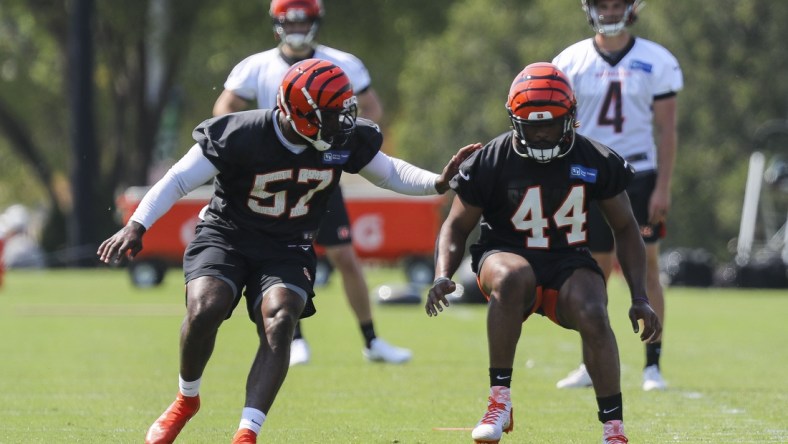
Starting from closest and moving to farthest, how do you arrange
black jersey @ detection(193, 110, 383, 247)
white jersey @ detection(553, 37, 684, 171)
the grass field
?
black jersey @ detection(193, 110, 383, 247)
the grass field
white jersey @ detection(553, 37, 684, 171)

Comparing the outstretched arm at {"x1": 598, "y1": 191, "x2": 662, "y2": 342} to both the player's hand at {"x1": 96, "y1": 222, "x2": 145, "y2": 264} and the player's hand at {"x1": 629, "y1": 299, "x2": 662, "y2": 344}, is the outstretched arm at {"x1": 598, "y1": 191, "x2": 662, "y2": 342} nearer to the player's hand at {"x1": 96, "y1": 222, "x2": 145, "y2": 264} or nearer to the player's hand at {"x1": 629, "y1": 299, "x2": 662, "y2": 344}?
the player's hand at {"x1": 629, "y1": 299, "x2": 662, "y2": 344}

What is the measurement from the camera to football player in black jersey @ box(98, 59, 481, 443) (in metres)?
5.67

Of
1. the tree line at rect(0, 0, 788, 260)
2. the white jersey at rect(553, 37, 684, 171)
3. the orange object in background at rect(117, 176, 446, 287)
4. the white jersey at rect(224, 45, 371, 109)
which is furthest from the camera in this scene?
the tree line at rect(0, 0, 788, 260)

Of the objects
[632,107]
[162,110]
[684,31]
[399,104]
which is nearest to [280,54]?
[632,107]

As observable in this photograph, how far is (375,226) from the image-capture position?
26.6 meters

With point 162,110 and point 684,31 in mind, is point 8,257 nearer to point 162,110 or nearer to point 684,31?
point 162,110

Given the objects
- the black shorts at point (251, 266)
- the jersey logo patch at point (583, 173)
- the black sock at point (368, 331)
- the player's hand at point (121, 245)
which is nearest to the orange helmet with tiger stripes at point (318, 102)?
the black shorts at point (251, 266)

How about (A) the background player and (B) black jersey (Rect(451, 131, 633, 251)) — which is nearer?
(B) black jersey (Rect(451, 131, 633, 251))

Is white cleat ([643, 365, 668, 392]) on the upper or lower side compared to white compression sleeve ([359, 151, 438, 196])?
lower

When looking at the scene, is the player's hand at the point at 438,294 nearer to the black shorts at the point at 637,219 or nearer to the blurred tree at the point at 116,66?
the black shorts at the point at 637,219

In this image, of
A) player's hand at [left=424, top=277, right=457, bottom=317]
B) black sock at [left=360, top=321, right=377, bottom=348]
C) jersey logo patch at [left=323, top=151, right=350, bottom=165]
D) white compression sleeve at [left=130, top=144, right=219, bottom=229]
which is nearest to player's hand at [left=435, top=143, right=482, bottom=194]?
jersey logo patch at [left=323, top=151, right=350, bottom=165]

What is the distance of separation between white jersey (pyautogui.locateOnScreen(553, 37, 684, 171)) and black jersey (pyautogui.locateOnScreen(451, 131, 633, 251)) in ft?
6.97

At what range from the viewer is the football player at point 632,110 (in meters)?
8.09

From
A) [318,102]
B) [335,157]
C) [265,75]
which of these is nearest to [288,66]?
[265,75]
